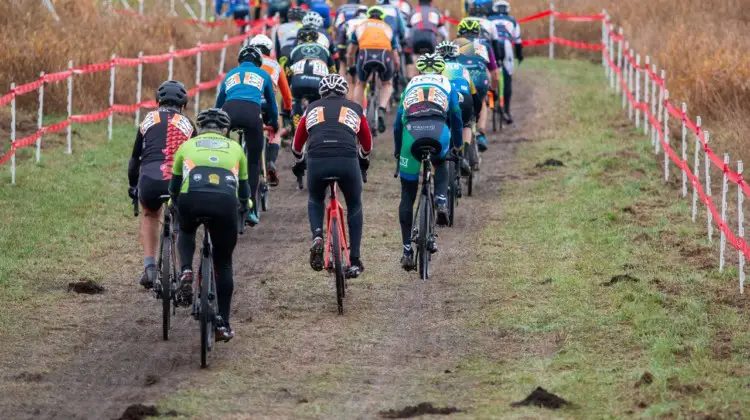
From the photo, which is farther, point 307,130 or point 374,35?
point 374,35

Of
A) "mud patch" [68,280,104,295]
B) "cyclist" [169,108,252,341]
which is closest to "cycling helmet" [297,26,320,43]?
"mud patch" [68,280,104,295]

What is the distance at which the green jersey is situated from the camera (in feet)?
35.6

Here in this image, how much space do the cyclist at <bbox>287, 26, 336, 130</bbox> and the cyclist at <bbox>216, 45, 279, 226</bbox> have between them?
137 inches

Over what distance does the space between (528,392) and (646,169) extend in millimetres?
11683

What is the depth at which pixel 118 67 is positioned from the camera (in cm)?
2534

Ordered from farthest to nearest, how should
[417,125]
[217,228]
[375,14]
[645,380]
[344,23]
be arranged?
[344,23], [375,14], [417,125], [217,228], [645,380]

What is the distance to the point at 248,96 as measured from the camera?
15.9 meters

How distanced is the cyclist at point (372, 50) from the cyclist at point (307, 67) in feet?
6.68

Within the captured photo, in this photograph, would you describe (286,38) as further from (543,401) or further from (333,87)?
(543,401)

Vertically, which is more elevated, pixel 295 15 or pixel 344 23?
pixel 295 15

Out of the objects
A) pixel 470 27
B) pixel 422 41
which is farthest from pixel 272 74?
pixel 422 41

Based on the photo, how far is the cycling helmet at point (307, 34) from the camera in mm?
20094

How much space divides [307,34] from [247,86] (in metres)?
4.43

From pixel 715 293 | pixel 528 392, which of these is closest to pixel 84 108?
pixel 715 293
